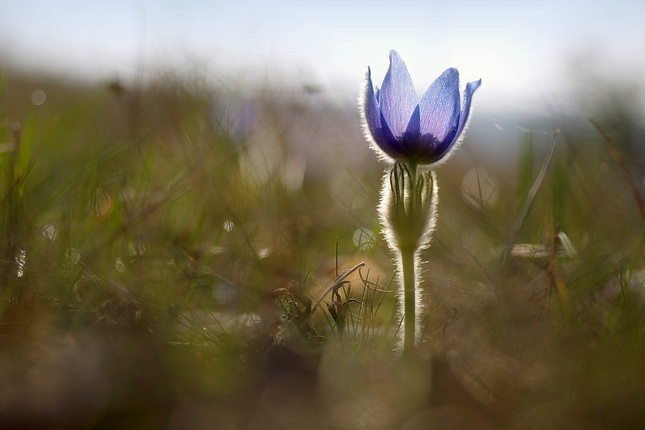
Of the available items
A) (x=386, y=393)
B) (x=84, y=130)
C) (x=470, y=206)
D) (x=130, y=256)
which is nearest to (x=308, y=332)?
(x=386, y=393)

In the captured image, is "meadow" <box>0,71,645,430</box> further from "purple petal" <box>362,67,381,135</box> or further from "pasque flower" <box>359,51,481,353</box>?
"purple petal" <box>362,67,381,135</box>

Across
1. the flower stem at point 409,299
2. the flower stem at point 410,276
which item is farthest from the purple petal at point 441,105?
the flower stem at point 409,299

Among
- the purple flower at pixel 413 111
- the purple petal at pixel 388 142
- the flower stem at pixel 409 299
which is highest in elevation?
the purple flower at pixel 413 111

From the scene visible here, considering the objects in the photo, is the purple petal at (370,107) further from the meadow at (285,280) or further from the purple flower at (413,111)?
the meadow at (285,280)

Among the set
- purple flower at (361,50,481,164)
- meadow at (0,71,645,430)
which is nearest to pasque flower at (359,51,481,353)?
purple flower at (361,50,481,164)

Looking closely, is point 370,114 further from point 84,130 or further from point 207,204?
point 84,130

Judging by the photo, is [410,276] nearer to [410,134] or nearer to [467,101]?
[410,134]

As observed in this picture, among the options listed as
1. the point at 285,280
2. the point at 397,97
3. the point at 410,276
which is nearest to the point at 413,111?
the point at 397,97
